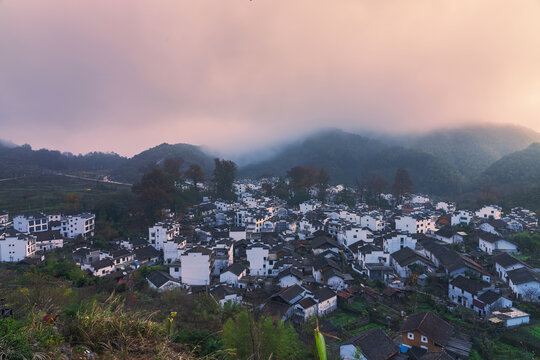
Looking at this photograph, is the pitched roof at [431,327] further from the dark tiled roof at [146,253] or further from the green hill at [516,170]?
the green hill at [516,170]

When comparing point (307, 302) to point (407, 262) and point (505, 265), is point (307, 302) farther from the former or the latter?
point (505, 265)

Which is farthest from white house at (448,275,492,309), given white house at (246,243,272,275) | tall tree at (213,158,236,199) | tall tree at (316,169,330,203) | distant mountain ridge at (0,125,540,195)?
distant mountain ridge at (0,125,540,195)

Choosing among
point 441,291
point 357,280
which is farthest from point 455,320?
point 357,280

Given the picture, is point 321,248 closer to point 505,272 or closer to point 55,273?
point 505,272

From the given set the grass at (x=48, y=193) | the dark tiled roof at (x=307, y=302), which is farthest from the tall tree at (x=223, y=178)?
the dark tiled roof at (x=307, y=302)

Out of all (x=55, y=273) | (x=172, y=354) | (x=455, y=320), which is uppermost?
(x=172, y=354)

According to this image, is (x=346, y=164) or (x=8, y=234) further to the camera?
(x=346, y=164)
